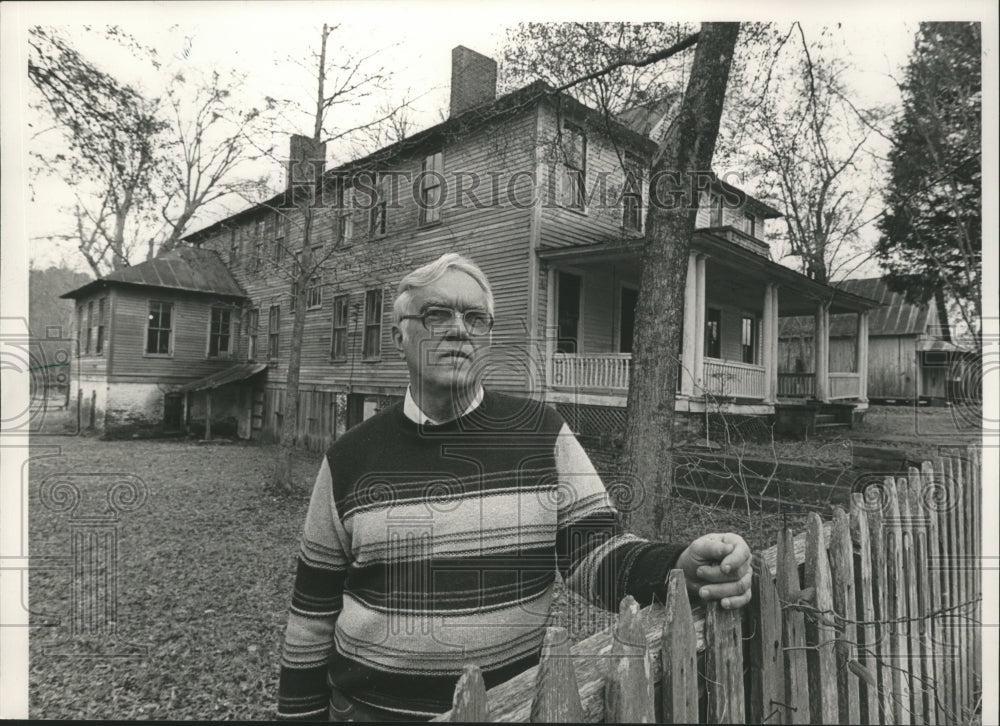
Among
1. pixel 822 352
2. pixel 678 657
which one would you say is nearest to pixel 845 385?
pixel 822 352

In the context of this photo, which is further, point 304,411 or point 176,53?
point 304,411

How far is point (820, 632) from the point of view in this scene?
954 mm

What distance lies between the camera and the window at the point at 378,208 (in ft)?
4.25

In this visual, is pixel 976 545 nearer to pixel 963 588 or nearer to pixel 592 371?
pixel 963 588

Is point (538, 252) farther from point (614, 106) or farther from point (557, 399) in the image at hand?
point (614, 106)

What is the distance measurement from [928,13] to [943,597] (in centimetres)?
148

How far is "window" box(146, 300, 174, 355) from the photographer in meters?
1.26

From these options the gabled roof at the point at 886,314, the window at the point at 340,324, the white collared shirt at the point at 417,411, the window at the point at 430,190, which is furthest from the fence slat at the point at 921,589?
the window at the point at 340,324

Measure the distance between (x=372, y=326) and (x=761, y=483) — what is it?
1094 millimetres

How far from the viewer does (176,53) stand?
1.20 m

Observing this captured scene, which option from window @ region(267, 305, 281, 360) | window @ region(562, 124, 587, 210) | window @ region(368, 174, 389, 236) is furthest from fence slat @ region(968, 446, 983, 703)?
window @ region(267, 305, 281, 360)

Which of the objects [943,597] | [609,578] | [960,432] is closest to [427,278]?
[609,578]

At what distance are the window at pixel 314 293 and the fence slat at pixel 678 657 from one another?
3.40ft

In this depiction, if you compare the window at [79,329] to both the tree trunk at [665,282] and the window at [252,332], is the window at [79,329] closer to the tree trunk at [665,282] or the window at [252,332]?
the window at [252,332]
